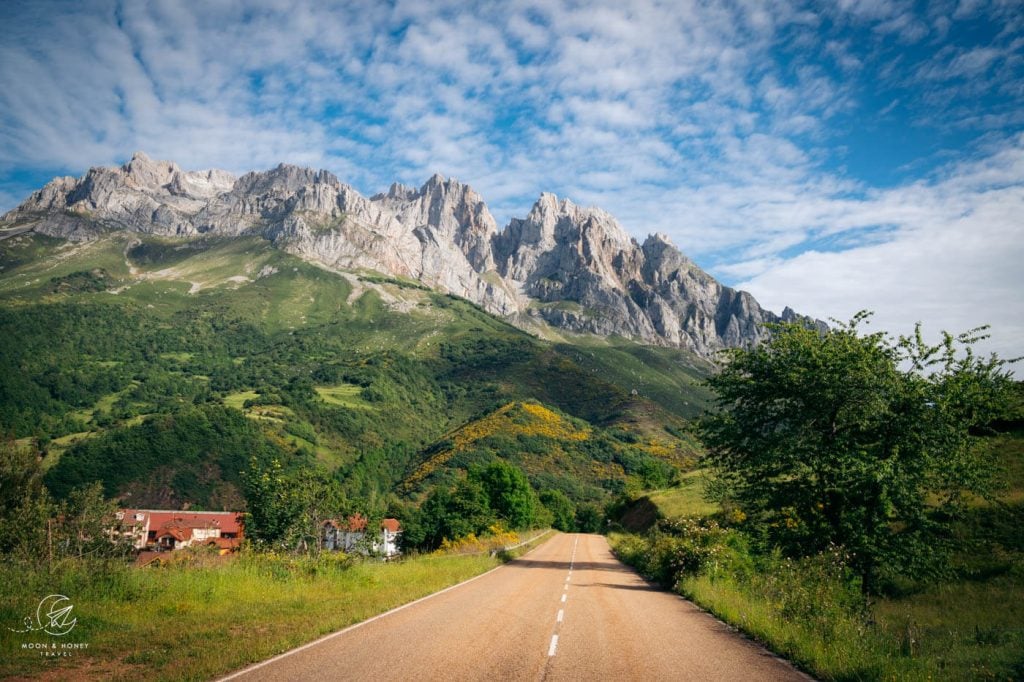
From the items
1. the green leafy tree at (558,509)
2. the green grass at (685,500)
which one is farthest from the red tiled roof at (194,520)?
the green grass at (685,500)

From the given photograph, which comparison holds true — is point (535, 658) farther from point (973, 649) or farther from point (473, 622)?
point (973, 649)

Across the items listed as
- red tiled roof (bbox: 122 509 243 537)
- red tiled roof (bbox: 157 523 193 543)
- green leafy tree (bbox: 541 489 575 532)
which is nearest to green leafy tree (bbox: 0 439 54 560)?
red tiled roof (bbox: 157 523 193 543)

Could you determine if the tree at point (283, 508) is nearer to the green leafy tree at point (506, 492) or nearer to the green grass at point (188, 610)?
the green grass at point (188, 610)

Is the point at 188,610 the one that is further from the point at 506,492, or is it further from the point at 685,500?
the point at 506,492

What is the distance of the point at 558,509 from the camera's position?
140m

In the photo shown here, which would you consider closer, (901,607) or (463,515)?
(901,607)

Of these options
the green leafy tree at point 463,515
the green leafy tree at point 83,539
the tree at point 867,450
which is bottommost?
the green leafy tree at point 463,515

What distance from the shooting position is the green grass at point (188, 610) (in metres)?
9.78

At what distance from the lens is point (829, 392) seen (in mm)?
19375

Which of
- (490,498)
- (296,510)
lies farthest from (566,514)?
(296,510)

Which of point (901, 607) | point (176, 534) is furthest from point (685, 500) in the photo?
point (176, 534)

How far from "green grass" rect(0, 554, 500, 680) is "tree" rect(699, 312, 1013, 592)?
46.5ft

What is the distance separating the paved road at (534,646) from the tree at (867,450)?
203 inches

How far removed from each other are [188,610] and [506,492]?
67.7 m
